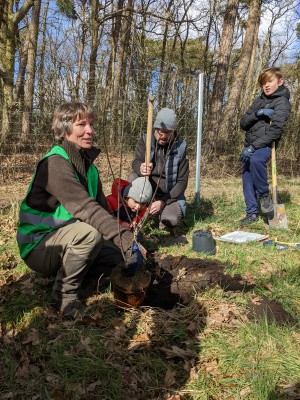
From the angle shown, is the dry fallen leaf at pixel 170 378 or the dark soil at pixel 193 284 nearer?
the dry fallen leaf at pixel 170 378

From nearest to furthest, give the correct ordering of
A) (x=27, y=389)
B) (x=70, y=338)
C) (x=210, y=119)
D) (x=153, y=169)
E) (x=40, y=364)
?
(x=27, y=389) < (x=40, y=364) < (x=70, y=338) < (x=153, y=169) < (x=210, y=119)

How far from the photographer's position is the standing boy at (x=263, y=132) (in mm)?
4199

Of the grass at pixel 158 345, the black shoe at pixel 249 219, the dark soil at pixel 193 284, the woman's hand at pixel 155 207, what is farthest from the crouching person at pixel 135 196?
the black shoe at pixel 249 219

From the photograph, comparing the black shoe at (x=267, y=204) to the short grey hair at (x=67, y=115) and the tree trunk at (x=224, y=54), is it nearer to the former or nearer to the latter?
the short grey hair at (x=67, y=115)

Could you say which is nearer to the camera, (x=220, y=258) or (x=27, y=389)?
(x=27, y=389)

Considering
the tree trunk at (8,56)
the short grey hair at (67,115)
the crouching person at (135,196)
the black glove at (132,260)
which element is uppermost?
the tree trunk at (8,56)

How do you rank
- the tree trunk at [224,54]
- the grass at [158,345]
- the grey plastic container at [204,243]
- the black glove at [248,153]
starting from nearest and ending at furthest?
the grass at [158,345]
the grey plastic container at [204,243]
the black glove at [248,153]
the tree trunk at [224,54]

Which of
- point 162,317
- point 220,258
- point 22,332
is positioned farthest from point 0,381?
point 220,258

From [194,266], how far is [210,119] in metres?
5.11

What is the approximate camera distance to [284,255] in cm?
346

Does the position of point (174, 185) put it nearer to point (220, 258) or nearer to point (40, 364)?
point (220, 258)

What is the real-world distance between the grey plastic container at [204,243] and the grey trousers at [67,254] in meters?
1.35

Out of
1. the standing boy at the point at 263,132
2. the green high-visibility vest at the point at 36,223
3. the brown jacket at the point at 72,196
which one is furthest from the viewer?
the standing boy at the point at 263,132

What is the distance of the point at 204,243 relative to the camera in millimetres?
3500
